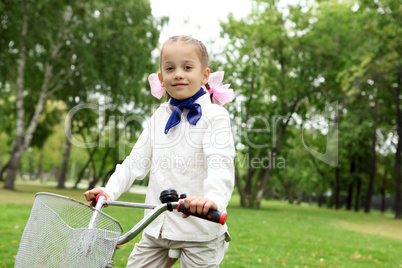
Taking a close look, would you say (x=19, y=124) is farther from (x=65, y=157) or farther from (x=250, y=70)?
(x=250, y=70)

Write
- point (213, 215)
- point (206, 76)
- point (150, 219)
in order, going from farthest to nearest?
1. point (206, 76)
2. point (150, 219)
3. point (213, 215)

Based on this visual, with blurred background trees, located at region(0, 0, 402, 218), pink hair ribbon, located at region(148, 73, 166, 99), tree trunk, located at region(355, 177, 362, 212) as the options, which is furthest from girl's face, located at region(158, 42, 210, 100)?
tree trunk, located at region(355, 177, 362, 212)

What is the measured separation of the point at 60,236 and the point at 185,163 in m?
0.87

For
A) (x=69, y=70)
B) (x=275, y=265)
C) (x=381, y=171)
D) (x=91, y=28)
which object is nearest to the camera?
(x=275, y=265)

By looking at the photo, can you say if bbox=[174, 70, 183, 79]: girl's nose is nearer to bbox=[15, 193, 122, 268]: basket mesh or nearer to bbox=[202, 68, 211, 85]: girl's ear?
bbox=[202, 68, 211, 85]: girl's ear

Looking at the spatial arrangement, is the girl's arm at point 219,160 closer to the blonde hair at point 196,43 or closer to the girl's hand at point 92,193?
Result: the blonde hair at point 196,43

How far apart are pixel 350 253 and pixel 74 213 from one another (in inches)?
334

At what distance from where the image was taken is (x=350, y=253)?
29.5ft

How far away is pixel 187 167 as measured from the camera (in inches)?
92.6

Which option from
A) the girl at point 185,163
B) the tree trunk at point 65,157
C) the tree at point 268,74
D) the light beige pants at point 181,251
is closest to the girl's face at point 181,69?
the girl at point 185,163

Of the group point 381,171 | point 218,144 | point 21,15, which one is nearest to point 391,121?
point 381,171

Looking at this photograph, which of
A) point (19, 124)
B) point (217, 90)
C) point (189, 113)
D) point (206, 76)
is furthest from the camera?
point (19, 124)

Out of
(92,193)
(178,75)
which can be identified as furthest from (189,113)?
(92,193)

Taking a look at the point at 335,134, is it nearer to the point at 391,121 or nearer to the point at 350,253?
the point at 391,121
